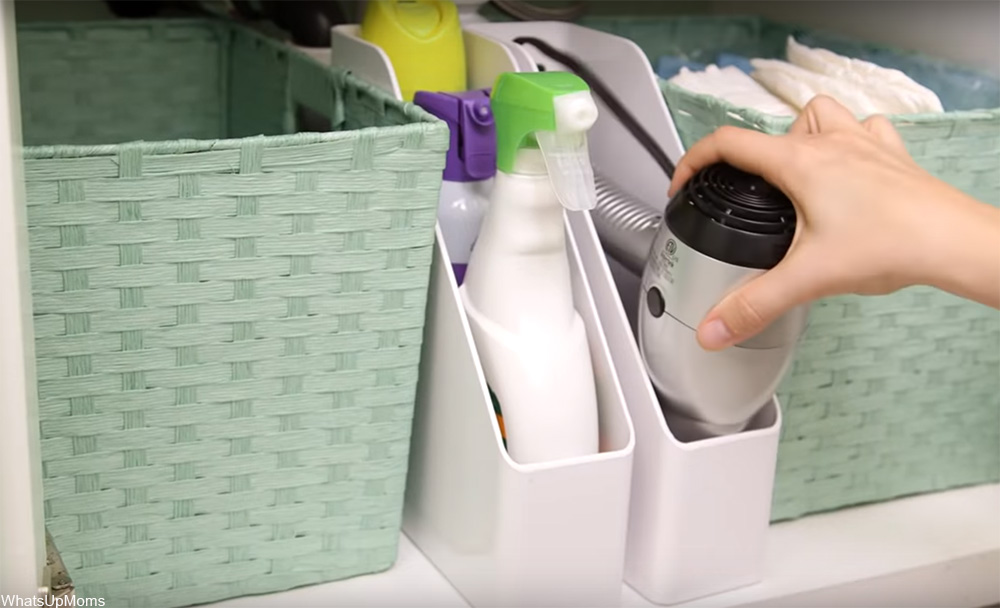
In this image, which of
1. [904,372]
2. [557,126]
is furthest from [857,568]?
[557,126]

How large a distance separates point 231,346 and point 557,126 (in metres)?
0.19

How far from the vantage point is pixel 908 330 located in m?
0.70

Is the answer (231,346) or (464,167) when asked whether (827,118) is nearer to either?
(464,167)

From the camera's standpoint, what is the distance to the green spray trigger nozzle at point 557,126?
0.55 meters

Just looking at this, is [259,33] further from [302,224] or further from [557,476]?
[557,476]

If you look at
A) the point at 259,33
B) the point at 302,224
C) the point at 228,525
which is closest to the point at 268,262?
the point at 302,224

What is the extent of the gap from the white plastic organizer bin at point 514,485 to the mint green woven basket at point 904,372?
124 mm

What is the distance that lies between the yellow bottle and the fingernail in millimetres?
264

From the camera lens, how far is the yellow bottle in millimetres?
739

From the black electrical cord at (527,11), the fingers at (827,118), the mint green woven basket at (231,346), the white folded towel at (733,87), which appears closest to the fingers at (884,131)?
the fingers at (827,118)

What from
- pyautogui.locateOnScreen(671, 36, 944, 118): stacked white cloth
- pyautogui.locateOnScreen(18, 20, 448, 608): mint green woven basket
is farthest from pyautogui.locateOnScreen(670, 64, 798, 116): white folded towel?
pyautogui.locateOnScreen(18, 20, 448, 608): mint green woven basket

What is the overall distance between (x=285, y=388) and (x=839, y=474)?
35 centimetres

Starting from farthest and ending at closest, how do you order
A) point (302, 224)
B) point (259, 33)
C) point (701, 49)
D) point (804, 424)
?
point (701, 49), point (259, 33), point (804, 424), point (302, 224)

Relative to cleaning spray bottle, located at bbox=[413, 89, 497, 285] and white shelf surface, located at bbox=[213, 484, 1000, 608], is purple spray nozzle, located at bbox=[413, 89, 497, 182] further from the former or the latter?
white shelf surface, located at bbox=[213, 484, 1000, 608]
